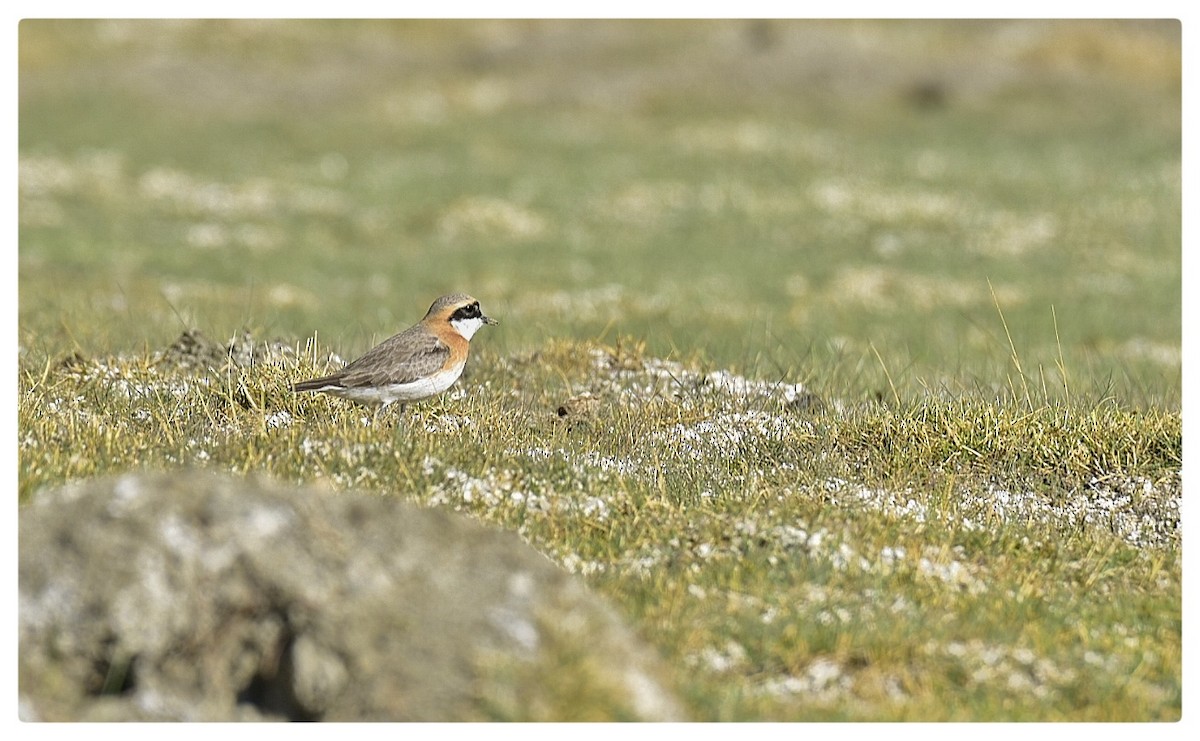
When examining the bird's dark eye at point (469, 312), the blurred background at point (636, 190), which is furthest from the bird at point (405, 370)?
the blurred background at point (636, 190)

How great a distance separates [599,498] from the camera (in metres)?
8.69

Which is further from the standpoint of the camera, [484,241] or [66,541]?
[484,241]

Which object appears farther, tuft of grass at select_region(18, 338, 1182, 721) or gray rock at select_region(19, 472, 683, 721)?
tuft of grass at select_region(18, 338, 1182, 721)

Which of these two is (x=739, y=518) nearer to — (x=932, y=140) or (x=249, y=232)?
(x=249, y=232)

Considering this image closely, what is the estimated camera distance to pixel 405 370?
9555 millimetres

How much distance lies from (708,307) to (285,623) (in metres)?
15.7

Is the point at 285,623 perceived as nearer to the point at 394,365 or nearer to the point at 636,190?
Answer: the point at 394,365

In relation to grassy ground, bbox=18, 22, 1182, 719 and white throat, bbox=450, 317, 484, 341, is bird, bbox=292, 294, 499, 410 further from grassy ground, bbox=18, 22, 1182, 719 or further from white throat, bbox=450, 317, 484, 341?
grassy ground, bbox=18, 22, 1182, 719

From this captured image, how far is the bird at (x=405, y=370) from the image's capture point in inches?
375

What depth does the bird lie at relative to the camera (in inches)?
375

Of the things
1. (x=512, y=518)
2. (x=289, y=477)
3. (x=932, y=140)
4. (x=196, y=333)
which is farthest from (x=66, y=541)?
(x=932, y=140)

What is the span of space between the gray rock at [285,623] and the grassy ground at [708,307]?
2.89 ft

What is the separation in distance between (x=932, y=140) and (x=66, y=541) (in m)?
37.7

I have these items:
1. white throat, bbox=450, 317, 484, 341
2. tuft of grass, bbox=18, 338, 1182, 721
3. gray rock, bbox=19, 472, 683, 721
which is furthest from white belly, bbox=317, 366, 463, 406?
gray rock, bbox=19, 472, 683, 721
